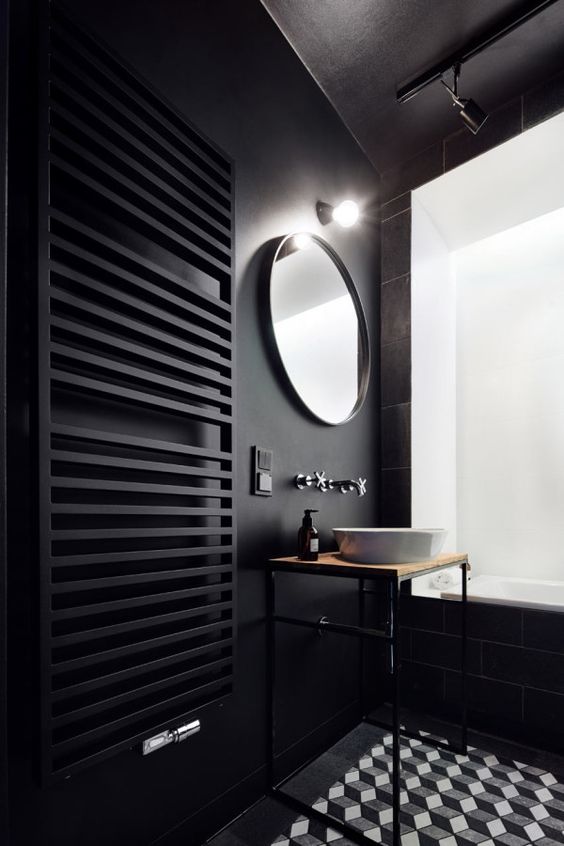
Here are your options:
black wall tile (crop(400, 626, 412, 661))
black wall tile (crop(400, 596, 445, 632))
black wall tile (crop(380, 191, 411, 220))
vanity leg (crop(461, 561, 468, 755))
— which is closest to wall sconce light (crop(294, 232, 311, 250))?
black wall tile (crop(380, 191, 411, 220))

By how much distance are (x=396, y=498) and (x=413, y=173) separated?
1.69m

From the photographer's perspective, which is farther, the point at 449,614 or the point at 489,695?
the point at 449,614

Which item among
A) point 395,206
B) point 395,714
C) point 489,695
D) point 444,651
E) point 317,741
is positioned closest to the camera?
point 395,714

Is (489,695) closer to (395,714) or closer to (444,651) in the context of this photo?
(444,651)

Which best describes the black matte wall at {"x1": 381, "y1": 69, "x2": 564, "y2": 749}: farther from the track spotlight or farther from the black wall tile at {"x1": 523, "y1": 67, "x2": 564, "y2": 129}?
the track spotlight

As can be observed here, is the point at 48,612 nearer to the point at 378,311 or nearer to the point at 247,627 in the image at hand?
the point at 247,627

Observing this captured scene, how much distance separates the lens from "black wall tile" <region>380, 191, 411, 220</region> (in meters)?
2.59

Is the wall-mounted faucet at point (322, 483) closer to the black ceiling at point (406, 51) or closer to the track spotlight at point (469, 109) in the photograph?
the track spotlight at point (469, 109)

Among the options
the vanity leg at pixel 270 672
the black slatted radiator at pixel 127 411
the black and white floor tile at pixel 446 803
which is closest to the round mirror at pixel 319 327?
the black slatted radiator at pixel 127 411

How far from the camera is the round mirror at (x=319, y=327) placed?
1.85 metres

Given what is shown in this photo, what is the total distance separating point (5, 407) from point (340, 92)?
209 cm

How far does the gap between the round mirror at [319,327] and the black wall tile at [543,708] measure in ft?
4.51

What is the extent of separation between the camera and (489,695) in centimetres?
213

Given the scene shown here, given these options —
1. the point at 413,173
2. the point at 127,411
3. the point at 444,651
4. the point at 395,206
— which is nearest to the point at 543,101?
the point at 413,173
